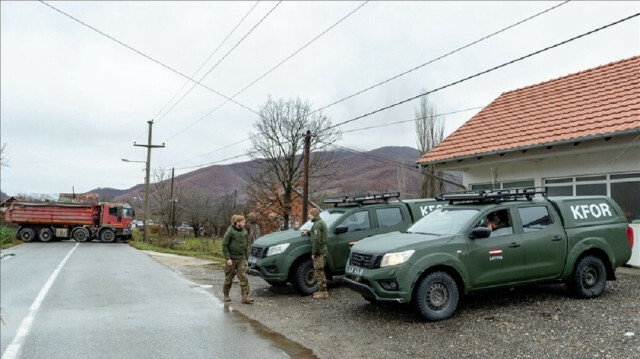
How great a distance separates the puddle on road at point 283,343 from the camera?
5.77 metres

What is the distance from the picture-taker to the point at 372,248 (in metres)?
7.26

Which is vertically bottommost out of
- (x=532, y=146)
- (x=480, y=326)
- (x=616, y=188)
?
(x=480, y=326)

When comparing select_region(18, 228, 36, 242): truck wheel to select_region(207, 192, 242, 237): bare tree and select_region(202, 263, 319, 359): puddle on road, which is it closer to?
select_region(207, 192, 242, 237): bare tree

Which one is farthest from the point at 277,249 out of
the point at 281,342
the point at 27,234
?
the point at 27,234

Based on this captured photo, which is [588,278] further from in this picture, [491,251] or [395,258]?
[395,258]

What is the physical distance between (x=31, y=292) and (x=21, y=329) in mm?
4370

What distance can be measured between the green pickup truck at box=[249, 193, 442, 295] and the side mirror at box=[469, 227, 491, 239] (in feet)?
10.7

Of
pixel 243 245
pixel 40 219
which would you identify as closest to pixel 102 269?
pixel 243 245

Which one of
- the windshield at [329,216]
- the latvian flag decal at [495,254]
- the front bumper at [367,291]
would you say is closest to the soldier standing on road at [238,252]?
the windshield at [329,216]

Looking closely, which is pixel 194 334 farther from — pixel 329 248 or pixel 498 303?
A: pixel 498 303

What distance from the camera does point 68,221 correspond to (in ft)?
122

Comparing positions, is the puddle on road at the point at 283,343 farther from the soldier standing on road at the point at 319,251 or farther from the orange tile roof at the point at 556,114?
the orange tile roof at the point at 556,114

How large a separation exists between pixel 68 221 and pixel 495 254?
37726mm

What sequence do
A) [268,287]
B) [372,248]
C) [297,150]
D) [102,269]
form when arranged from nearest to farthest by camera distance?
1. [372,248]
2. [268,287]
3. [102,269]
4. [297,150]
